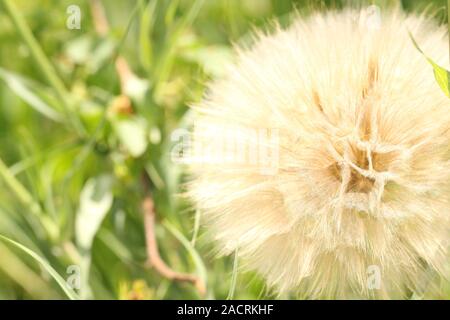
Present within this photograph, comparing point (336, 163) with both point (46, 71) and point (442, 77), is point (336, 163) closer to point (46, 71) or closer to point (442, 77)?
point (442, 77)

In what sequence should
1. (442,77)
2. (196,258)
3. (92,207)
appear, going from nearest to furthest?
(442,77), (196,258), (92,207)

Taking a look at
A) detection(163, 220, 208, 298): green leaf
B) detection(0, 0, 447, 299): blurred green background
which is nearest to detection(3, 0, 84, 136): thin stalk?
detection(0, 0, 447, 299): blurred green background

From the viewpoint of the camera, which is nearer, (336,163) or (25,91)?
(336,163)

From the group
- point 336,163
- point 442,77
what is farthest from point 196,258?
point 442,77

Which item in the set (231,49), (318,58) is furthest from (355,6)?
(231,49)

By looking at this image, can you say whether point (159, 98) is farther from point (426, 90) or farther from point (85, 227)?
point (426, 90)

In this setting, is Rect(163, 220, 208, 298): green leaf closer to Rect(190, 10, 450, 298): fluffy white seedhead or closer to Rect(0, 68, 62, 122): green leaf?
Rect(190, 10, 450, 298): fluffy white seedhead

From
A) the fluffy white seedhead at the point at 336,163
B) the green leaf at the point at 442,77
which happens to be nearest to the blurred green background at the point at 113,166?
the fluffy white seedhead at the point at 336,163

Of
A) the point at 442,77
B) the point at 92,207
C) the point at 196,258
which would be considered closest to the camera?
the point at 442,77
